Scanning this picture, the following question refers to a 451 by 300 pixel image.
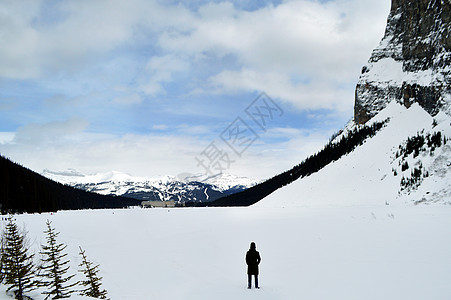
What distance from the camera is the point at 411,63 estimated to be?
10400cm

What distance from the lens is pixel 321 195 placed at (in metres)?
70.9

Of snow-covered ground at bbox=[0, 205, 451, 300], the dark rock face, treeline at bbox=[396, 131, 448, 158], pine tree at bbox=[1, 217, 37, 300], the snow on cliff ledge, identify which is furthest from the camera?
the dark rock face

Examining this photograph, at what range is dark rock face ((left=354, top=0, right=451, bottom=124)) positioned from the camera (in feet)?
276

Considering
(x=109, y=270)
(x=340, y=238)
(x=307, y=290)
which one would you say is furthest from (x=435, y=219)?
(x=109, y=270)

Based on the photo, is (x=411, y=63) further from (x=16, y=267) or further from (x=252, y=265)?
(x=16, y=267)

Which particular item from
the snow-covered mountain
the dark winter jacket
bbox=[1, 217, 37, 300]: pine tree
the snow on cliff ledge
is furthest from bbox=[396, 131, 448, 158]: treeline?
bbox=[1, 217, 37, 300]: pine tree

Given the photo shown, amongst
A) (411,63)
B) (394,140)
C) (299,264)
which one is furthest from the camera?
(411,63)

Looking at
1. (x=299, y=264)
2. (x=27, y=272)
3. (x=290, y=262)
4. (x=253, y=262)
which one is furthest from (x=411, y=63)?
(x=27, y=272)

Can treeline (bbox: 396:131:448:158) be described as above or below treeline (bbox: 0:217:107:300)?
above

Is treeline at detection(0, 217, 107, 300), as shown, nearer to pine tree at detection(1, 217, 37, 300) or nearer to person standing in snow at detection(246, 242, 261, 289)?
pine tree at detection(1, 217, 37, 300)

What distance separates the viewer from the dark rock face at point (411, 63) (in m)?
84.2

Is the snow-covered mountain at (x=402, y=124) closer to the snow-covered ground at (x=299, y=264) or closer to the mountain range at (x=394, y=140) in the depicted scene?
the mountain range at (x=394, y=140)

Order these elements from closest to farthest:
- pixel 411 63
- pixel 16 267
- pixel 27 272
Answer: pixel 16 267, pixel 27 272, pixel 411 63

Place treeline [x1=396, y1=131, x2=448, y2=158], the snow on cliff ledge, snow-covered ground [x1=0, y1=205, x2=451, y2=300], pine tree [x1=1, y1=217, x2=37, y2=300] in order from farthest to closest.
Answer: treeline [x1=396, y1=131, x2=448, y2=158] → the snow on cliff ledge → snow-covered ground [x1=0, y1=205, x2=451, y2=300] → pine tree [x1=1, y1=217, x2=37, y2=300]
